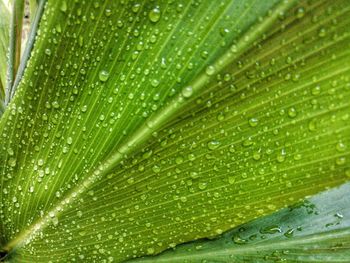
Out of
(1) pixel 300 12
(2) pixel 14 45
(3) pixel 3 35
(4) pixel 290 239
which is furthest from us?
(3) pixel 3 35

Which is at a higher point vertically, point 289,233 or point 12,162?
point 12,162

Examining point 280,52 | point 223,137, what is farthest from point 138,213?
point 280,52

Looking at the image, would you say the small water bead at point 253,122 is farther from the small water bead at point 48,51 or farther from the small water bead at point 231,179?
the small water bead at point 48,51

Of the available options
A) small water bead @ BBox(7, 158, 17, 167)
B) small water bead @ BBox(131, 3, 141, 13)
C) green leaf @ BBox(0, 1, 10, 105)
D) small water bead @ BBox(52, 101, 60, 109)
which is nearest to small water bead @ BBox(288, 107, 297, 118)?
small water bead @ BBox(131, 3, 141, 13)

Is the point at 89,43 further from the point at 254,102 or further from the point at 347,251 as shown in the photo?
the point at 347,251

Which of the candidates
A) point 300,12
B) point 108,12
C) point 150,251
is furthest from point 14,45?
point 300,12

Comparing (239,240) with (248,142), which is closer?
(248,142)

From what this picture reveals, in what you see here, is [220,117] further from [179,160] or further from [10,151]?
[10,151]
